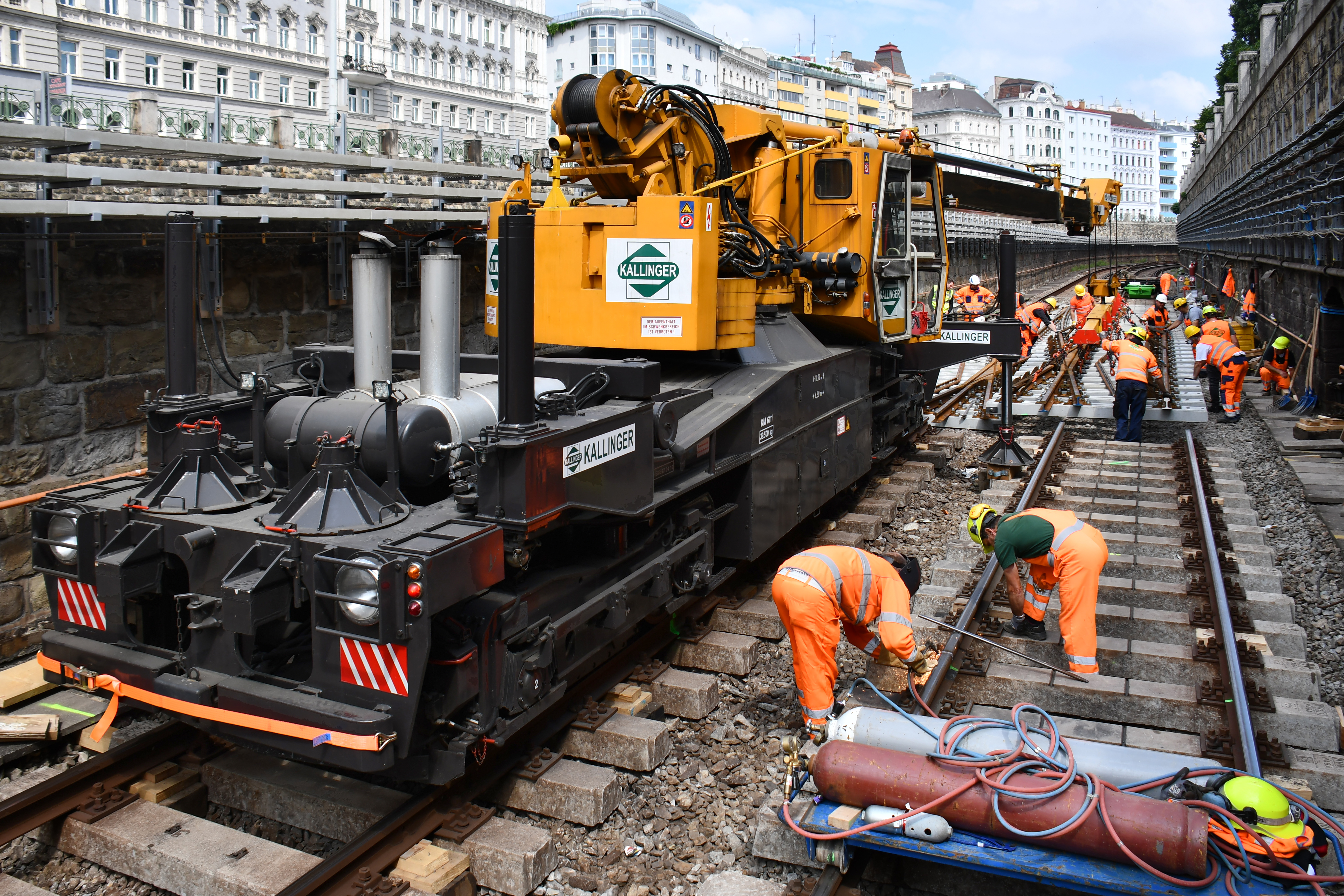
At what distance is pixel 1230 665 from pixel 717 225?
3.99 m

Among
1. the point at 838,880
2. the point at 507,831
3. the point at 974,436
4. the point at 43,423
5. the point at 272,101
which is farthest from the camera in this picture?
the point at 272,101

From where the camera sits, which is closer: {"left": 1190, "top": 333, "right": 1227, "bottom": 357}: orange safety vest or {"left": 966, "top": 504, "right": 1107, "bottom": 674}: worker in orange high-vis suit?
{"left": 966, "top": 504, "right": 1107, "bottom": 674}: worker in orange high-vis suit

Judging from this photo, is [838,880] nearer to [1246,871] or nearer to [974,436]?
[1246,871]

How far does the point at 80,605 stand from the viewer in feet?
15.1

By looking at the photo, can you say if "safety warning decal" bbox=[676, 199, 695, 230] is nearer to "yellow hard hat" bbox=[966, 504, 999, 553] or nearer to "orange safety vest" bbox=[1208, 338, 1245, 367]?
"yellow hard hat" bbox=[966, 504, 999, 553]

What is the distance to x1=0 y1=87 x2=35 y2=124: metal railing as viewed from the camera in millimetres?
8102

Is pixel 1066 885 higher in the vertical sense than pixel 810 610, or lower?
lower

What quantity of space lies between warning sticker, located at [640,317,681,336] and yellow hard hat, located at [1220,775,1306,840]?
3814mm

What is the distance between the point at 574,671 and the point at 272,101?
44736mm

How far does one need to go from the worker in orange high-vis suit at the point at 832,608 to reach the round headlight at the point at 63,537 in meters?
3.26

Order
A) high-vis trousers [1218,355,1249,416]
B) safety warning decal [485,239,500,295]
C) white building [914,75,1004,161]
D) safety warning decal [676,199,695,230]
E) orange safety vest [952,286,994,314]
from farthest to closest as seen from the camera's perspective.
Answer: white building [914,75,1004,161]
orange safety vest [952,286,994,314]
high-vis trousers [1218,355,1249,416]
safety warning decal [485,239,500,295]
safety warning decal [676,199,695,230]

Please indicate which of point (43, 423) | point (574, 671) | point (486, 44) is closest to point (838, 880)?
point (574, 671)

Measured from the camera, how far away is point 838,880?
12.9 feet

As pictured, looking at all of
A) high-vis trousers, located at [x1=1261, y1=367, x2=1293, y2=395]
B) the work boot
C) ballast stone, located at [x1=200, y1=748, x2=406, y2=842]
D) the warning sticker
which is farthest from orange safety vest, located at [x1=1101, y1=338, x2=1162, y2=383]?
ballast stone, located at [x1=200, y1=748, x2=406, y2=842]
